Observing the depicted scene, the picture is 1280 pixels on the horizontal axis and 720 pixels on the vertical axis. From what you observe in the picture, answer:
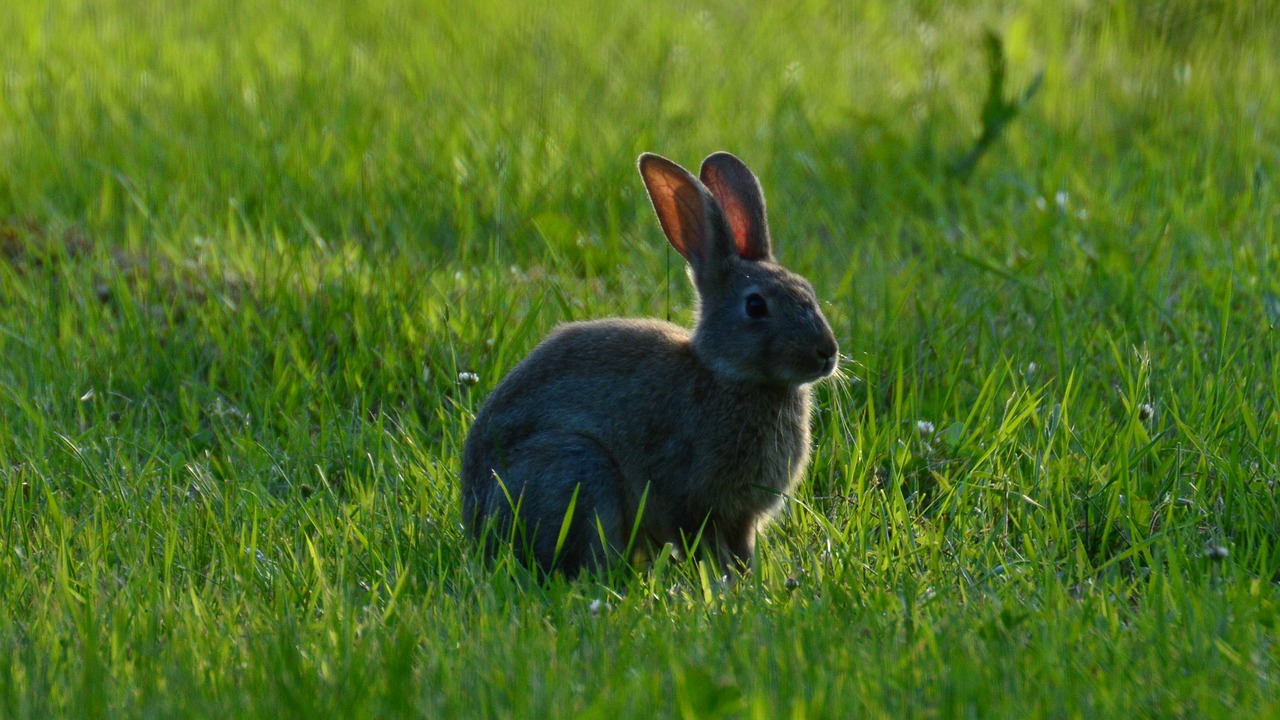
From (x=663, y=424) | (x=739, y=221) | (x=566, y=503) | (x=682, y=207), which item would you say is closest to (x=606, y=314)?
(x=739, y=221)

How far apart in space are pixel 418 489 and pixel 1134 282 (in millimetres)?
2797

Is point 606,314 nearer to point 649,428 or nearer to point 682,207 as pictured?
point 682,207

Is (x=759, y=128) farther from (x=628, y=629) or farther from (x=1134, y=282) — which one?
(x=628, y=629)

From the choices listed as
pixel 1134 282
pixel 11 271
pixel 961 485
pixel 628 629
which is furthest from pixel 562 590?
pixel 11 271

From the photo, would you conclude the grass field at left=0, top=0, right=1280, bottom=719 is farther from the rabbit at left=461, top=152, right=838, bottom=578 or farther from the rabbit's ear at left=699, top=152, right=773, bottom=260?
the rabbit's ear at left=699, top=152, right=773, bottom=260

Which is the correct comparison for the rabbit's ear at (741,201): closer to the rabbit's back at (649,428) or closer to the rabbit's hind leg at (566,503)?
the rabbit's back at (649,428)

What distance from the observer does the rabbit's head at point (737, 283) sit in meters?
4.27

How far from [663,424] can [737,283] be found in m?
0.52

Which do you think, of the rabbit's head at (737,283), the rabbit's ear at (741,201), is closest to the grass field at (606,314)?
the rabbit's head at (737,283)

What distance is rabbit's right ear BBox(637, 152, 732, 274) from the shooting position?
4.42 meters

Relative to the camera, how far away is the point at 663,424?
4258mm

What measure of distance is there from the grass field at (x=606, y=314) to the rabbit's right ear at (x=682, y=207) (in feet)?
2.08

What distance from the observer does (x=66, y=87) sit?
7645mm

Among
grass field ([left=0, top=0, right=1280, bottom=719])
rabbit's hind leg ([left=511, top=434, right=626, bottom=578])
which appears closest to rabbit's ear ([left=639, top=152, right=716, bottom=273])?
grass field ([left=0, top=0, right=1280, bottom=719])
